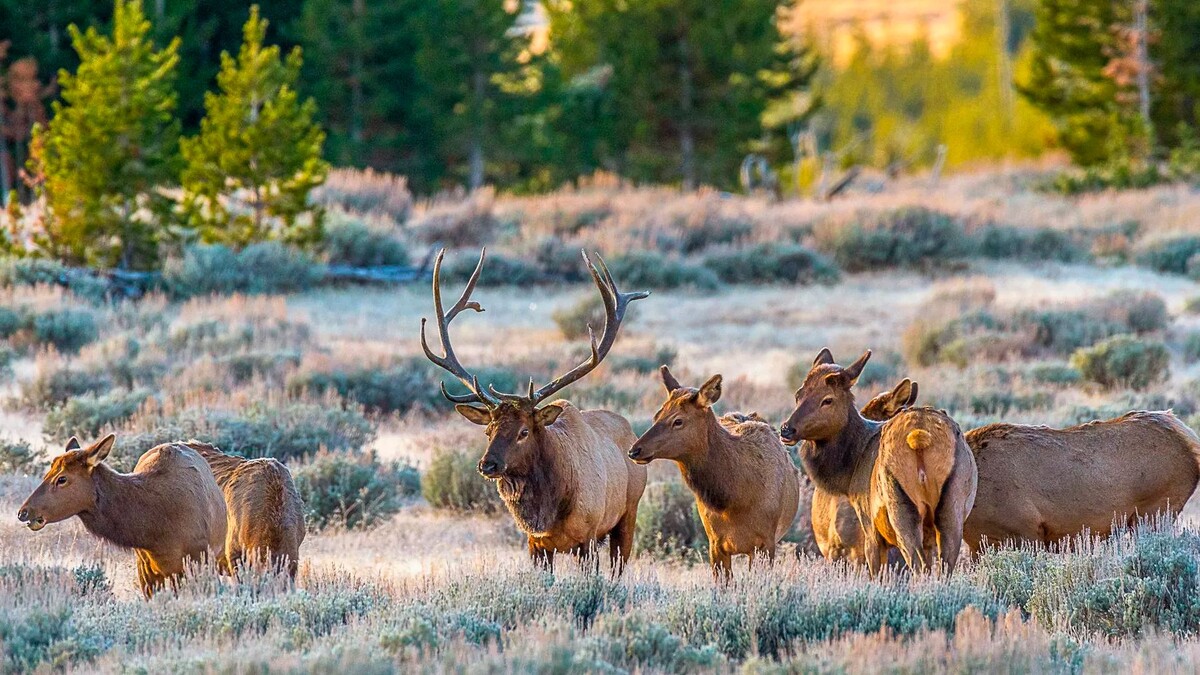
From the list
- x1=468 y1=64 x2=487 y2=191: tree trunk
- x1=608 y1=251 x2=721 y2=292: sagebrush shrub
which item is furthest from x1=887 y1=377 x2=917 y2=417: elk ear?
x1=468 y1=64 x2=487 y2=191: tree trunk

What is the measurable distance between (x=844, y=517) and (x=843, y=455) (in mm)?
451

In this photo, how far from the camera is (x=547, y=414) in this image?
29.3 ft

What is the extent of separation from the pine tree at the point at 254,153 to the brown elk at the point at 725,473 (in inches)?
622

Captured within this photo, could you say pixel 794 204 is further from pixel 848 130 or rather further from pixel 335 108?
pixel 848 130

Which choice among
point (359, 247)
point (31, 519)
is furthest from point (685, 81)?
point (31, 519)

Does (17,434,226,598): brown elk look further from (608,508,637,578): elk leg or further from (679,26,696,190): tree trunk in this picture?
(679,26,696,190): tree trunk

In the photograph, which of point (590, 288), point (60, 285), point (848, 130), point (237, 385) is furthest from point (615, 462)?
point (848, 130)

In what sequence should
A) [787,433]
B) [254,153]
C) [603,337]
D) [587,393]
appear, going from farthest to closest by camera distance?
[254,153]
[587,393]
[603,337]
[787,433]

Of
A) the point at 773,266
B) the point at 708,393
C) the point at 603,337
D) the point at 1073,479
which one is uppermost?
the point at 603,337

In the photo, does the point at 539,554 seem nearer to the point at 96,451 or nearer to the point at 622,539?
the point at 622,539

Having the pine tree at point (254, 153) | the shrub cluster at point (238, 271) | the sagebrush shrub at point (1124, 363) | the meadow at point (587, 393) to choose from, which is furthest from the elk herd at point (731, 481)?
the pine tree at point (254, 153)

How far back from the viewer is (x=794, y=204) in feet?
117

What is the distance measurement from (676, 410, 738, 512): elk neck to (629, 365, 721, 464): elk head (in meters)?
0.06

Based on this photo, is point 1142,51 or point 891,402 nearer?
point 891,402
